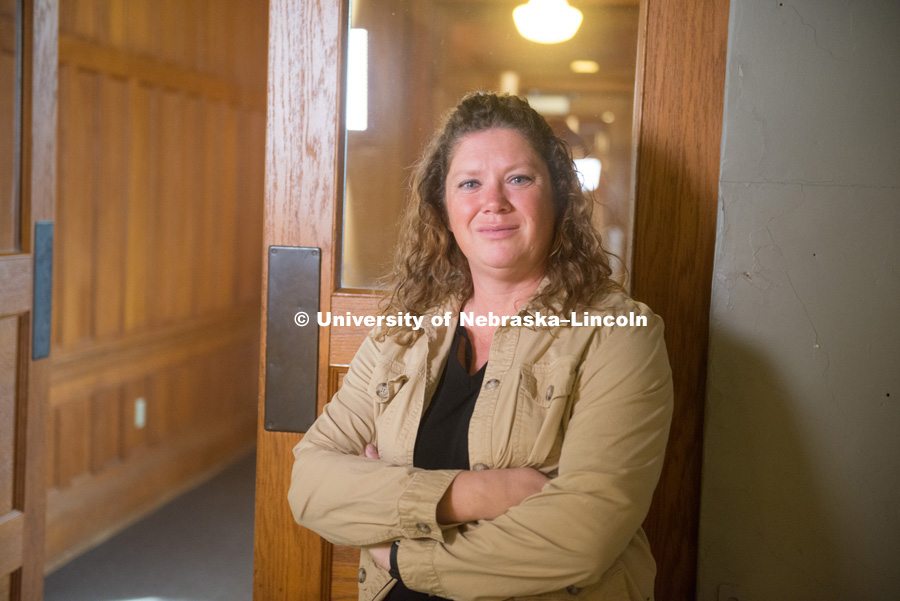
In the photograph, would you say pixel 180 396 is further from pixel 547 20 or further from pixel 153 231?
pixel 547 20

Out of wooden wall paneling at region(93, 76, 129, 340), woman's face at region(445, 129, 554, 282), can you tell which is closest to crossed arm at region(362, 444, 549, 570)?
woman's face at region(445, 129, 554, 282)

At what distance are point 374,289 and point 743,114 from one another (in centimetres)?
91

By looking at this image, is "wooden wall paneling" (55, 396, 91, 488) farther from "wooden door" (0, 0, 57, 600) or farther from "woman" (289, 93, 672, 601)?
"woman" (289, 93, 672, 601)

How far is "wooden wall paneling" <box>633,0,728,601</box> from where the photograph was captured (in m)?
1.60

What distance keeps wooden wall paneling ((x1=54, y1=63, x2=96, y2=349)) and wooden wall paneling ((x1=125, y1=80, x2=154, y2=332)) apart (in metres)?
0.25

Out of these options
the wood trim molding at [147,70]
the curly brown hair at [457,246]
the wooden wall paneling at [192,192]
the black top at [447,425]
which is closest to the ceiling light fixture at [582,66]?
the curly brown hair at [457,246]

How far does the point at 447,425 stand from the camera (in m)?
1.44

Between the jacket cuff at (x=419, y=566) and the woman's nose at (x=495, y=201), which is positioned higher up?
the woman's nose at (x=495, y=201)

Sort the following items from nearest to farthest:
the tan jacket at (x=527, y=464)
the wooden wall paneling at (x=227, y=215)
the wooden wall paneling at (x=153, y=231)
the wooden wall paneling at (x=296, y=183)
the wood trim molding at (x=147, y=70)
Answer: the tan jacket at (x=527, y=464), the wooden wall paneling at (x=296, y=183), the wood trim molding at (x=147, y=70), the wooden wall paneling at (x=153, y=231), the wooden wall paneling at (x=227, y=215)

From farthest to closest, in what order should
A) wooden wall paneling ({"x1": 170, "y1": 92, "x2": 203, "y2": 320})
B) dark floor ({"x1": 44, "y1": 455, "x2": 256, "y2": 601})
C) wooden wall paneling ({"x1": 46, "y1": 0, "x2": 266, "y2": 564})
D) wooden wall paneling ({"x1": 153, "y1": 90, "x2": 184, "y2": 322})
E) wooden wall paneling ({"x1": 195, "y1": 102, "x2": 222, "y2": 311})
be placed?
wooden wall paneling ({"x1": 195, "y1": 102, "x2": 222, "y2": 311}) → wooden wall paneling ({"x1": 170, "y1": 92, "x2": 203, "y2": 320}) → wooden wall paneling ({"x1": 153, "y1": 90, "x2": 184, "y2": 322}) → wooden wall paneling ({"x1": 46, "y1": 0, "x2": 266, "y2": 564}) → dark floor ({"x1": 44, "y1": 455, "x2": 256, "y2": 601})

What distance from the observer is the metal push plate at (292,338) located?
1744 mm

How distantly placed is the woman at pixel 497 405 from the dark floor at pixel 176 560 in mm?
1758

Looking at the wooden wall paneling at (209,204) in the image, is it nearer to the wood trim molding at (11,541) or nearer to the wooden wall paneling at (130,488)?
the wooden wall paneling at (130,488)

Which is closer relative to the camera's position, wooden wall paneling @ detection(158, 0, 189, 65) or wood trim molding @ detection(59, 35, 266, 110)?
wood trim molding @ detection(59, 35, 266, 110)
